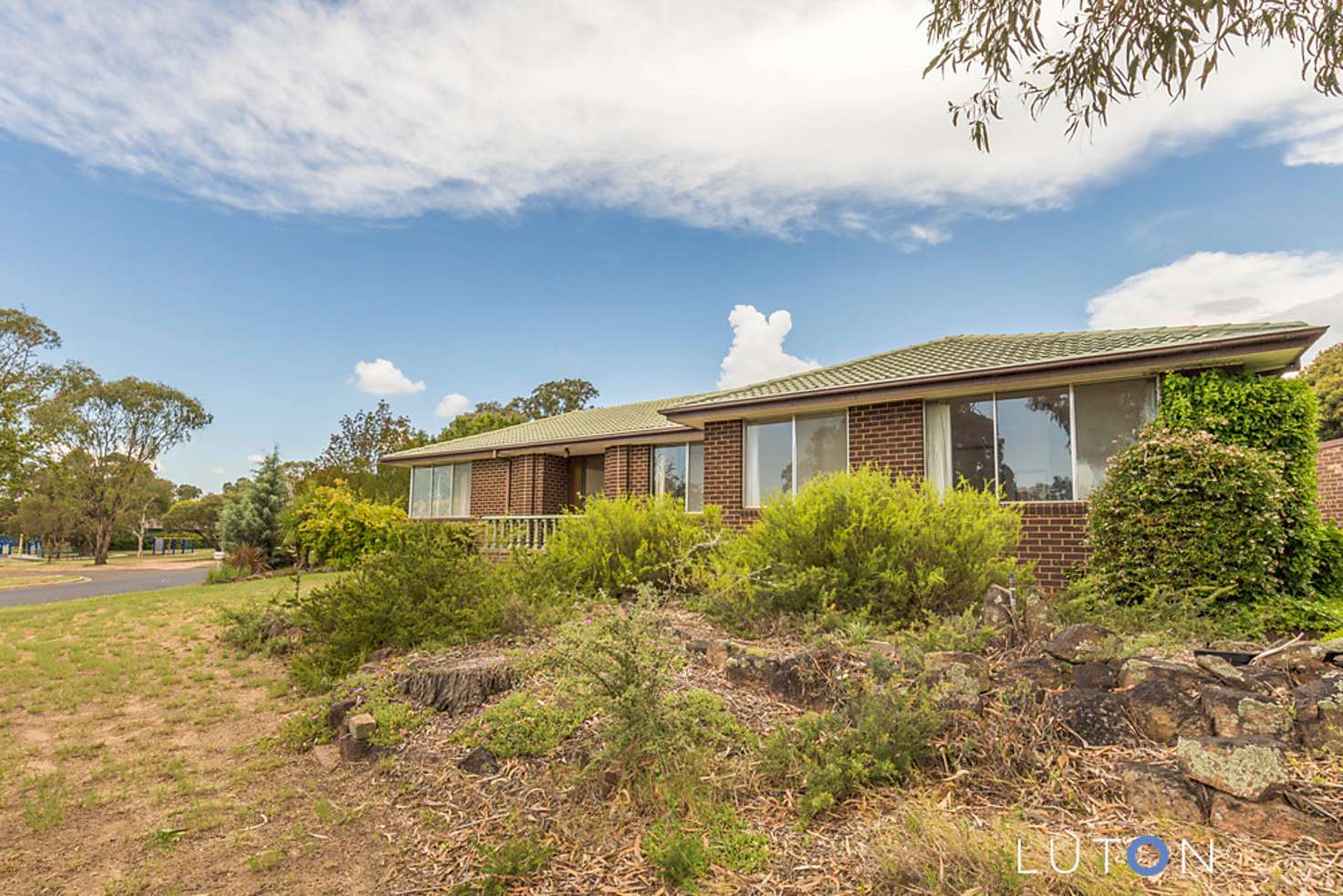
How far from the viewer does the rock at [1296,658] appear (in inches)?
136

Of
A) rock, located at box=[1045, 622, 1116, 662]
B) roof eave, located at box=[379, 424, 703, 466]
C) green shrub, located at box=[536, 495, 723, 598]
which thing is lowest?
rock, located at box=[1045, 622, 1116, 662]

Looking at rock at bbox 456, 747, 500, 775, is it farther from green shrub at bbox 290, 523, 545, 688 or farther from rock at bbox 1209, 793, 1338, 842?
rock at bbox 1209, 793, 1338, 842

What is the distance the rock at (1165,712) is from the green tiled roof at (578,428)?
11970 millimetres

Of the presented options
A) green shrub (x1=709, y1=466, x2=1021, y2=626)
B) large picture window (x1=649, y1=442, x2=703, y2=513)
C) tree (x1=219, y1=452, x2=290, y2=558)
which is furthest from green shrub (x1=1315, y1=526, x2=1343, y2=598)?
tree (x1=219, y1=452, x2=290, y2=558)

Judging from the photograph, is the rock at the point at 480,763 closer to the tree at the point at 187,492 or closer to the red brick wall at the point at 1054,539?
the red brick wall at the point at 1054,539

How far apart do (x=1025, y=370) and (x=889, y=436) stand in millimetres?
2164

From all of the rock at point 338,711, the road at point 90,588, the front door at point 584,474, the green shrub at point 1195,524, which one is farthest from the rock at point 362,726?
the road at point 90,588

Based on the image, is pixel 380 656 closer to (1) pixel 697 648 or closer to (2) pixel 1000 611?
(1) pixel 697 648

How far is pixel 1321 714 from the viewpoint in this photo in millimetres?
2963

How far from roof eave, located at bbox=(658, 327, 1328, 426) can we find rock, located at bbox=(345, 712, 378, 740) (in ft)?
25.5

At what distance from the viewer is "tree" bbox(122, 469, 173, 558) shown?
40.8m

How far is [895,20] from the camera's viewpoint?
5605mm

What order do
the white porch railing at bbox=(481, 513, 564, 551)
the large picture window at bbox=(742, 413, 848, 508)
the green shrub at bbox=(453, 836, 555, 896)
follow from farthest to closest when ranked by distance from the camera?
the white porch railing at bbox=(481, 513, 564, 551) < the large picture window at bbox=(742, 413, 848, 508) < the green shrub at bbox=(453, 836, 555, 896)

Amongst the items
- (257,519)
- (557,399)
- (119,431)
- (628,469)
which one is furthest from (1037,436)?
(119,431)
